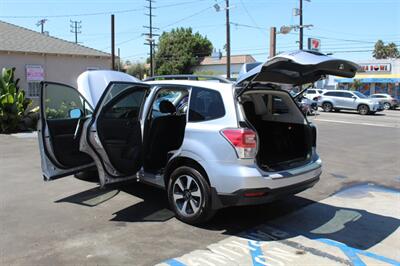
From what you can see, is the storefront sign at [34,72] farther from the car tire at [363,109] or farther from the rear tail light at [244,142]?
the car tire at [363,109]

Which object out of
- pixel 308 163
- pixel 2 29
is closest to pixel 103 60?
pixel 2 29

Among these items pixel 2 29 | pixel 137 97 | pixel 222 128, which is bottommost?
pixel 222 128

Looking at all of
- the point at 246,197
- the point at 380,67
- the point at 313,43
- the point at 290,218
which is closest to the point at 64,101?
the point at 290,218

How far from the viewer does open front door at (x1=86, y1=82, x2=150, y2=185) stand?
5.24 metres

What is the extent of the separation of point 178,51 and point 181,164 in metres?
70.1

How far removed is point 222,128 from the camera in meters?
4.79

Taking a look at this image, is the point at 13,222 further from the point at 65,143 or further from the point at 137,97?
the point at 137,97

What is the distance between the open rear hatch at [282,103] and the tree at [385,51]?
9506 centimetres

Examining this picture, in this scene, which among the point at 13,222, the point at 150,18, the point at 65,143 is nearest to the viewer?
the point at 13,222

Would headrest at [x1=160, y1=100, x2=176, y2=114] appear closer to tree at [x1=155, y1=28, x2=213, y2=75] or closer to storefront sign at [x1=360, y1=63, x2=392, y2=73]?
storefront sign at [x1=360, y1=63, x2=392, y2=73]

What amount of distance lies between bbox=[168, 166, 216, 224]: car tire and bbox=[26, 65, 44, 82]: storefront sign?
16.4m

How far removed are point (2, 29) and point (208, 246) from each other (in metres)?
20.9

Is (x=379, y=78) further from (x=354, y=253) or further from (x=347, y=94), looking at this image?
(x=354, y=253)

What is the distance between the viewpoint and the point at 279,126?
20.2 ft
